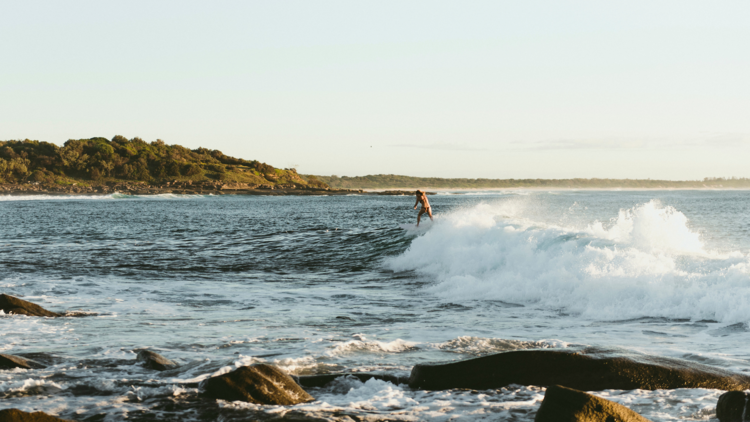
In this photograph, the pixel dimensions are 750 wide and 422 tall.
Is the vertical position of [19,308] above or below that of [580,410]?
below

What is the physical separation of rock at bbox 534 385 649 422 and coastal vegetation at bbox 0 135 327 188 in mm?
144019

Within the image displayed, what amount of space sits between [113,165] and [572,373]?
154 metres

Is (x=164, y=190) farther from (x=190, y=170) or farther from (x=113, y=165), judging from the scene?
(x=190, y=170)

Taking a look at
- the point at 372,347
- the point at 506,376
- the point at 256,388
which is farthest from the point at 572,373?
the point at 256,388

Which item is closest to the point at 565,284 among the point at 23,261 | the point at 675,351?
the point at 675,351

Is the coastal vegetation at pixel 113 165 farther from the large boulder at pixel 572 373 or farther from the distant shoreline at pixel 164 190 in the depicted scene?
the large boulder at pixel 572 373

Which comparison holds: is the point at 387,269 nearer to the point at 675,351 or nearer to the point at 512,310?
the point at 512,310

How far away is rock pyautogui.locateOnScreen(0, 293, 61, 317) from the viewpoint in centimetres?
1019

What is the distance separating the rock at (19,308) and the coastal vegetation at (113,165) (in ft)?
443

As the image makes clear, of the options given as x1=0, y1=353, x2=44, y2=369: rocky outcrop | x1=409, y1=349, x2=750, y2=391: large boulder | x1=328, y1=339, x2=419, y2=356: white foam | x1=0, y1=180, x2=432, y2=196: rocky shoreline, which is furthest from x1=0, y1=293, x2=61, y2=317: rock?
x1=0, y1=180, x2=432, y2=196: rocky shoreline

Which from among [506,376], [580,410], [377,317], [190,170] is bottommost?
[377,317]

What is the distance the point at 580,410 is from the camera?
4.57 metres

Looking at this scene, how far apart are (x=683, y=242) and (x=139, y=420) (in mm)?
14635

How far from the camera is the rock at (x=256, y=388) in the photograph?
5.66 meters
